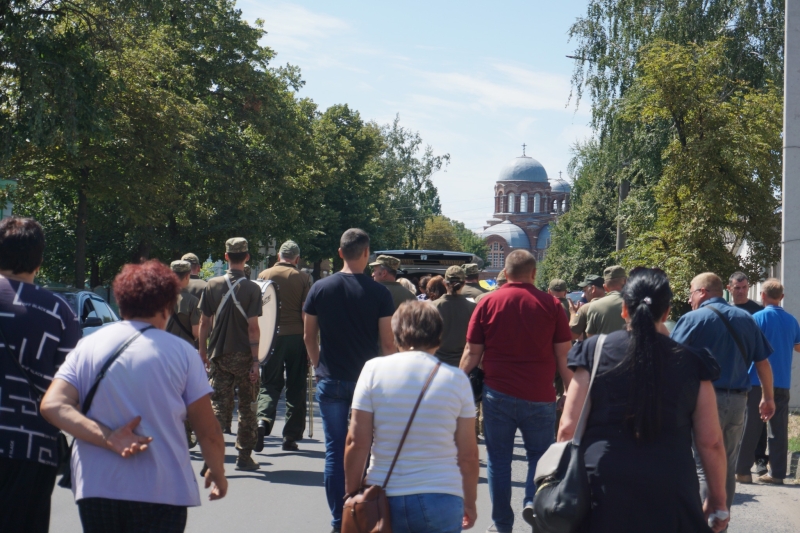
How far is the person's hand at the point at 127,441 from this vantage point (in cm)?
348

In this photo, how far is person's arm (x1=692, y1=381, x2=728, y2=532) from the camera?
384cm

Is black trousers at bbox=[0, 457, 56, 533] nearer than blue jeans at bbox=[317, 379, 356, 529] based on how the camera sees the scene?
Yes

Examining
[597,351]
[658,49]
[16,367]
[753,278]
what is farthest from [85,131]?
[597,351]

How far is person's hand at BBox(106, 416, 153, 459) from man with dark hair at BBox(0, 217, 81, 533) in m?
0.87

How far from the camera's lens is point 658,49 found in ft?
62.5

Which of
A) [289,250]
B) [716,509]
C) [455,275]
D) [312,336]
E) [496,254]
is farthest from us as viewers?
[496,254]

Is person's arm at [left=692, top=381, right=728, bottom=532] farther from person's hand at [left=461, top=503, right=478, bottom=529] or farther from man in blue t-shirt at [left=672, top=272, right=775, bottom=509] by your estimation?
man in blue t-shirt at [left=672, top=272, right=775, bottom=509]

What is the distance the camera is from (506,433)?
653 cm

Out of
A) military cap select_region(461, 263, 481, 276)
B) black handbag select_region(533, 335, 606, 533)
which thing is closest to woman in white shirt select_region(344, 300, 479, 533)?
black handbag select_region(533, 335, 606, 533)

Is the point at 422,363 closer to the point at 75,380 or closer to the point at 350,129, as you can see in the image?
the point at 75,380

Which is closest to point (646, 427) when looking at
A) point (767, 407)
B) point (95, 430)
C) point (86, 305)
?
point (95, 430)

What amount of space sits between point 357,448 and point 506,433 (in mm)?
2512

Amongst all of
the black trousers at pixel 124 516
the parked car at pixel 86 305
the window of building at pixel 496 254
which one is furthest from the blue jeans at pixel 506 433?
the window of building at pixel 496 254

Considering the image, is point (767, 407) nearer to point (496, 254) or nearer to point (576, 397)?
point (576, 397)
